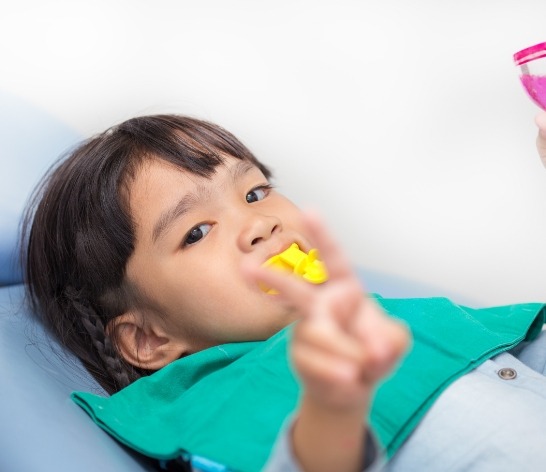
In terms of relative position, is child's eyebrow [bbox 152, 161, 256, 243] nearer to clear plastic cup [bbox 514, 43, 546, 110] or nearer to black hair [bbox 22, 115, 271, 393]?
black hair [bbox 22, 115, 271, 393]

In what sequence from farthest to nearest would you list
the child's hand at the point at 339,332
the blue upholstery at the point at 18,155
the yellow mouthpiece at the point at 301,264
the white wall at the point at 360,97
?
the white wall at the point at 360,97
the blue upholstery at the point at 18,155
the yellow mouthpiece at the point at 301,264
the child's hand at the point at 339,332

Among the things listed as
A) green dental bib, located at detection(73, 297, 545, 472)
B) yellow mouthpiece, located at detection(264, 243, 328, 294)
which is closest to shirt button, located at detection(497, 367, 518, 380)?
green dental bib, located at detection(73, 297, 545, 472)

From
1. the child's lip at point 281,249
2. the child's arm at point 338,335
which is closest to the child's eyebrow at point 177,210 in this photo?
the child's lip at point 281,249

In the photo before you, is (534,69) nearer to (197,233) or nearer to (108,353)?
(197,233)

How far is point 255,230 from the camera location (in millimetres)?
948

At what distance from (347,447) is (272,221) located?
42cm

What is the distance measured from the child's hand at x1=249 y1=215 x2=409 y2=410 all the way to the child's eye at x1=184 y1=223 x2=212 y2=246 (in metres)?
0.46

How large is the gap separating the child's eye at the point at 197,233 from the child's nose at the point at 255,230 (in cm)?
5

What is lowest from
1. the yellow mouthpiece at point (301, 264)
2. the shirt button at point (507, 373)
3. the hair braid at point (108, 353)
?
the shirt button at point (507, 373)

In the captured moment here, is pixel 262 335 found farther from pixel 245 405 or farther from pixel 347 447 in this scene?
pixel 347 447

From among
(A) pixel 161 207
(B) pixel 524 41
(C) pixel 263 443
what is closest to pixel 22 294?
(A) pixel 161 207

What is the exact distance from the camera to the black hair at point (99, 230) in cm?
101

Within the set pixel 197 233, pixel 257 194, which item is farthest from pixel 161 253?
pixel 257 194

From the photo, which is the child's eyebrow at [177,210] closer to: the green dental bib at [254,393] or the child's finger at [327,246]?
the green dental bib at [254,393]
